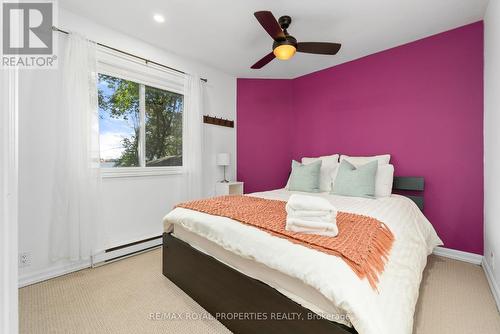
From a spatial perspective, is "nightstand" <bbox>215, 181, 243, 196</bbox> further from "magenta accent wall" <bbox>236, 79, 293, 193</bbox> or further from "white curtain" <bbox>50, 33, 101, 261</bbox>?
"white curtain" <bbox>50, 33, 101, 261</bbox>

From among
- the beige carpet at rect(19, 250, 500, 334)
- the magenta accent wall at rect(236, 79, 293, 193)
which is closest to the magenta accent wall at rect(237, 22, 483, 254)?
the magenta accent wall at rect(236, 79, 293, 193)

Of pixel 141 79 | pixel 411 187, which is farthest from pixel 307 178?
pixel 141 79

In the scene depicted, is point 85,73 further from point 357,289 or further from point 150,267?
point 357,289

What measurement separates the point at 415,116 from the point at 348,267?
263 centimetres

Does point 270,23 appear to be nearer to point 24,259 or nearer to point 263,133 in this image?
point 263,133

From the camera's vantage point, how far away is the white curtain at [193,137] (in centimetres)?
324

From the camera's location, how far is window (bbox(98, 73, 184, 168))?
2.68 meters

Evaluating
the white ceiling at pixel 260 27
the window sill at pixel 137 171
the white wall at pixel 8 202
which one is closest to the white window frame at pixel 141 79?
the window sill at pixel 137 171

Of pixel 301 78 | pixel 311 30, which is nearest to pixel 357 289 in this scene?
pixel 311 30

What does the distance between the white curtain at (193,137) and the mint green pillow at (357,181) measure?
5.98 ft

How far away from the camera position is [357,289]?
0.97 metres

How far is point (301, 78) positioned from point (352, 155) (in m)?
1.62

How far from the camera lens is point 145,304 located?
5.87 feet

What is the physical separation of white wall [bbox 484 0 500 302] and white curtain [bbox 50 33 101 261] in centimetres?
355
